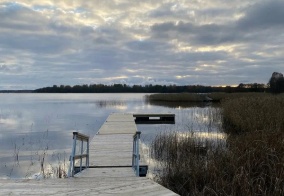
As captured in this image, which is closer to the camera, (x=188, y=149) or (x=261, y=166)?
(x=261, y=166)

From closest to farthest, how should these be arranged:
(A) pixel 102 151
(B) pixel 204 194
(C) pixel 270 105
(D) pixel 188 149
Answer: (B) pixel 204 194, (A) pixel 102 151, (D) pixel 188 149, (C) pixel 270 105

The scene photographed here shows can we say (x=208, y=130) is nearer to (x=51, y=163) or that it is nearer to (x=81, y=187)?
(x=51, y=163)

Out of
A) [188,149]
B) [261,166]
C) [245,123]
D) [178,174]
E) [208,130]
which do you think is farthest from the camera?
[208,130]

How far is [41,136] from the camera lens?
1355 cm

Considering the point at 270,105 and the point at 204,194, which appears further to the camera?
the point at 270,105

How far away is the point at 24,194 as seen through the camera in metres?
3.67

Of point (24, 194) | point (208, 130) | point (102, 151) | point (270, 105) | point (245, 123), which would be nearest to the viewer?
point (24, 194)

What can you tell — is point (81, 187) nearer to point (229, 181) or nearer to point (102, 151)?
point (229, 181)

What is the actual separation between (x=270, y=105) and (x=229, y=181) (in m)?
8.24

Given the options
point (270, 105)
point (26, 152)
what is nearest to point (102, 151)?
point (26, 152)

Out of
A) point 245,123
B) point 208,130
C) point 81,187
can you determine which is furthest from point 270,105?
point 81,187

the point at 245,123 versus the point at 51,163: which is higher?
the point at 245,123

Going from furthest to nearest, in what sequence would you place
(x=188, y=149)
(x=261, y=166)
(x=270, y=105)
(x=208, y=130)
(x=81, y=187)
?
(x=208, y=130)
(x=270, y=105)
(x=188, y=149)
(x=261, y=166)
(x=81, y=187)

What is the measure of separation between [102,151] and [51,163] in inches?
58.9
